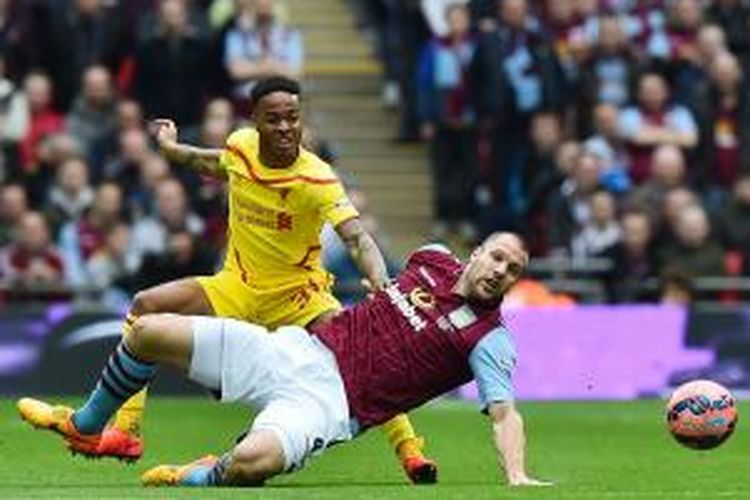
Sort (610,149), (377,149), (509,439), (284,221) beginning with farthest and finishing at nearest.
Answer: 1. (377,149)
2. (610,149)
3. (284,221)
4. (509,439)

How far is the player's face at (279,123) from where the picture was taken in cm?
1548

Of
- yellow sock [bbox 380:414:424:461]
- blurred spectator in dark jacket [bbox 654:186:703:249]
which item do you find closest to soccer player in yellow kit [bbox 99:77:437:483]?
yellow sock [bbox 380:414:424:461]

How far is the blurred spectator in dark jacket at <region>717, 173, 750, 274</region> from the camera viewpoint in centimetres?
2541

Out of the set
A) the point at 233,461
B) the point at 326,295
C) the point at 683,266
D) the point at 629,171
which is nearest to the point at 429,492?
the point at 233,461

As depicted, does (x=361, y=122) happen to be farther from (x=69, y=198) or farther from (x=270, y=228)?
(x=270, y=228)

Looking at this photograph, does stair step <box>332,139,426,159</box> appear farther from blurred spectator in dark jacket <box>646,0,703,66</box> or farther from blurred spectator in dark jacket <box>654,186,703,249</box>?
blurred spectator in dark jacket <box>654,186,703,249</box>

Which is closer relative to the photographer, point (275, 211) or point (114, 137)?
point (275, 211)

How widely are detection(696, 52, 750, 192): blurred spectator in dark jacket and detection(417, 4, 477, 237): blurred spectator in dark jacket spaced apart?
2.22 metres

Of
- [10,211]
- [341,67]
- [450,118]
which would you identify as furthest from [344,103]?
[10,211]

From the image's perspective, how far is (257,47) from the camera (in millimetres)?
25734

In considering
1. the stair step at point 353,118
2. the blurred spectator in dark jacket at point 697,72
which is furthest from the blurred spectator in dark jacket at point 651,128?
the stair step at point 353,118

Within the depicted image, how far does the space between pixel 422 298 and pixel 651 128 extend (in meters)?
12.3

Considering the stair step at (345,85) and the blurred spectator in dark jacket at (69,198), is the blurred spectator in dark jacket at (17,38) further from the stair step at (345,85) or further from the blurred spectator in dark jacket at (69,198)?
the stair step at (345,85)

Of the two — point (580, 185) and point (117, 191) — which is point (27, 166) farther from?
point (580, 185)
